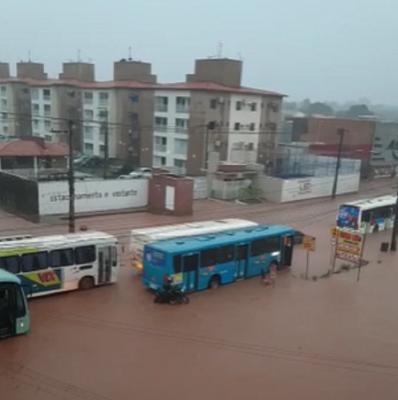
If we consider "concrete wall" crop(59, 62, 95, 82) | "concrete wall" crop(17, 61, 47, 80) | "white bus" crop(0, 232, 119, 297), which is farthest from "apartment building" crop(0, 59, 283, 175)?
"white bus" crop(0, 232, 119, 297)

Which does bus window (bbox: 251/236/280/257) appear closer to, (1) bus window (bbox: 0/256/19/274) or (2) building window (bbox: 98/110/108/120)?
(1) bus window (bbox: 0/256/19/274)

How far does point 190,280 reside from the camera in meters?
18.0

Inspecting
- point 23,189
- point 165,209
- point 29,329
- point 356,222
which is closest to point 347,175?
point 356,222

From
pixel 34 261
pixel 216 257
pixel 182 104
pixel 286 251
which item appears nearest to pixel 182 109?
pixel 182 104

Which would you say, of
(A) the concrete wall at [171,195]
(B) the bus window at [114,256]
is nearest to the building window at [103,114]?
(A) the concrete wall at [171,195]

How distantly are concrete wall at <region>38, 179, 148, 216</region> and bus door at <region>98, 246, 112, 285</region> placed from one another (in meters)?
12.2

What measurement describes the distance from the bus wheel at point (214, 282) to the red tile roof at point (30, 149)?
2617 cm

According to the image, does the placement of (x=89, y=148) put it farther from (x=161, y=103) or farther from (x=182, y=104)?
(x=182, y=104)

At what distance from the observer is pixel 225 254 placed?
19.0 meters

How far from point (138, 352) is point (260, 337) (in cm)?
376

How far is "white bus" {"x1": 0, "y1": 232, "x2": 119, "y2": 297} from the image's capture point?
15836 mm

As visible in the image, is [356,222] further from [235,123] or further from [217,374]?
[235,123]

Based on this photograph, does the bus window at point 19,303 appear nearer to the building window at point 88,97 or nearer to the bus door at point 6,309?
the bus door at point 6,309

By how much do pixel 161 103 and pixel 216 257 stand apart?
3552 centimetres
